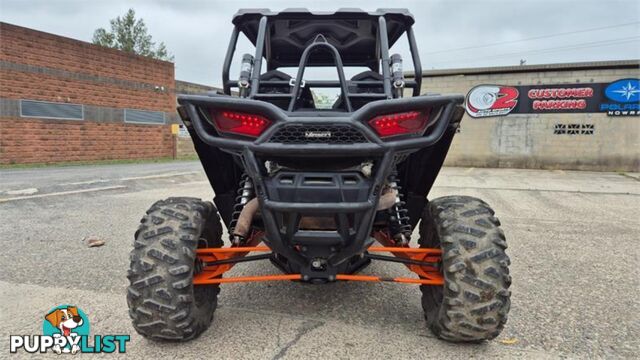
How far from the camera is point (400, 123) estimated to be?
230 centimetres

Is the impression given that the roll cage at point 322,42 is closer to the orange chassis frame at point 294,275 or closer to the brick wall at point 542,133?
the orange chassis frame at point 294,275

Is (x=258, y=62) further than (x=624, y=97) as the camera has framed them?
No

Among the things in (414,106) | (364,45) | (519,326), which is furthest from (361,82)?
(519,326)

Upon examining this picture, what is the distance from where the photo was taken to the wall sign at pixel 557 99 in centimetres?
1695

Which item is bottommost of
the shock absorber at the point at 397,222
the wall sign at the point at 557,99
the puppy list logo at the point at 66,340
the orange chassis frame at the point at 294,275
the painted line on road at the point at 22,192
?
the painted line on road at the point at 22,192

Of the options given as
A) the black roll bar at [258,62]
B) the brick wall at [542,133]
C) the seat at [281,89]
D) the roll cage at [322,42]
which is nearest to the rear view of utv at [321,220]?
the black roll bar at [258,62]

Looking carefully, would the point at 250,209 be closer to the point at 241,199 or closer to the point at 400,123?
the point at 241,199

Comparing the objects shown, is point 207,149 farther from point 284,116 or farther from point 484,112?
point 484,112

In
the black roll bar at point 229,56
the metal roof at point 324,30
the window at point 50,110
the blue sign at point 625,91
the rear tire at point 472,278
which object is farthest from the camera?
the window at point 50,110

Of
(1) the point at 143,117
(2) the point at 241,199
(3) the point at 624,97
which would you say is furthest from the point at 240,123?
(1) the point at 143,117

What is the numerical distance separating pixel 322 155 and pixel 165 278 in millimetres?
1089

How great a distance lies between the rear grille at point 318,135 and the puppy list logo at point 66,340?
5.10ft

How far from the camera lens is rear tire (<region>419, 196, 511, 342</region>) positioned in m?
2.28

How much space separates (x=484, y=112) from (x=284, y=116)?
727 inches
